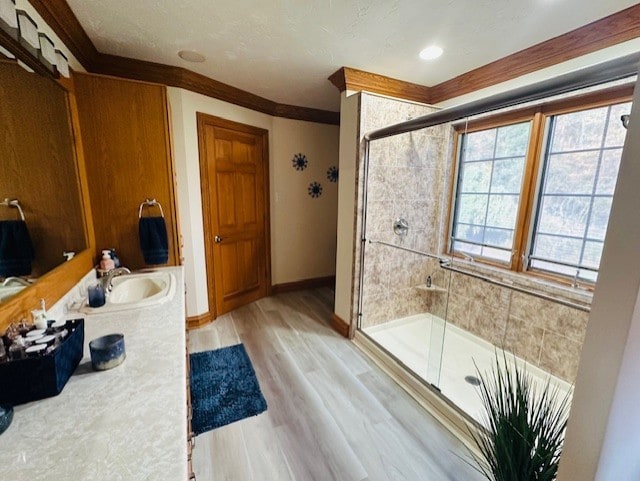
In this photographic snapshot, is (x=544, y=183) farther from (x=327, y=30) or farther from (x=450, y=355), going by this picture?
(x=327, y=30)

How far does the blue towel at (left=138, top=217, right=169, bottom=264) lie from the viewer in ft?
6.65

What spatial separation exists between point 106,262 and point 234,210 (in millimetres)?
1459

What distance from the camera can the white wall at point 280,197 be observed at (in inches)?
101

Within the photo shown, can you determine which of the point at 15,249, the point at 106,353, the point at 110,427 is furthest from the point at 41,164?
the point at 110,427

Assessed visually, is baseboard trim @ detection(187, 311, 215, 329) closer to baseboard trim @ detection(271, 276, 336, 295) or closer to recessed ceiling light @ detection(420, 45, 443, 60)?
baseboard trim @ detection(271, 276, 336, 295)

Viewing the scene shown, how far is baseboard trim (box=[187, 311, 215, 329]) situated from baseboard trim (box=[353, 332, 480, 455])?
158 centimetres

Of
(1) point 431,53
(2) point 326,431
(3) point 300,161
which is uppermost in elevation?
(1) point 431,53

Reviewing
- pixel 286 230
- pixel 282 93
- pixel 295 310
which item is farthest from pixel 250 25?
pixel 295 310

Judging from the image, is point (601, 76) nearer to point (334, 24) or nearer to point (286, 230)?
point (334, 24)

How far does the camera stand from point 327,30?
1768mm

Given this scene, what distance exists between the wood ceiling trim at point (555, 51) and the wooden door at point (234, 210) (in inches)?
85.3

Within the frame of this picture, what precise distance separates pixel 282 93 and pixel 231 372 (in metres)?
2.75

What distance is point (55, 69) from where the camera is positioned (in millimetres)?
1456

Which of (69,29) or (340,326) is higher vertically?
(69,29)
